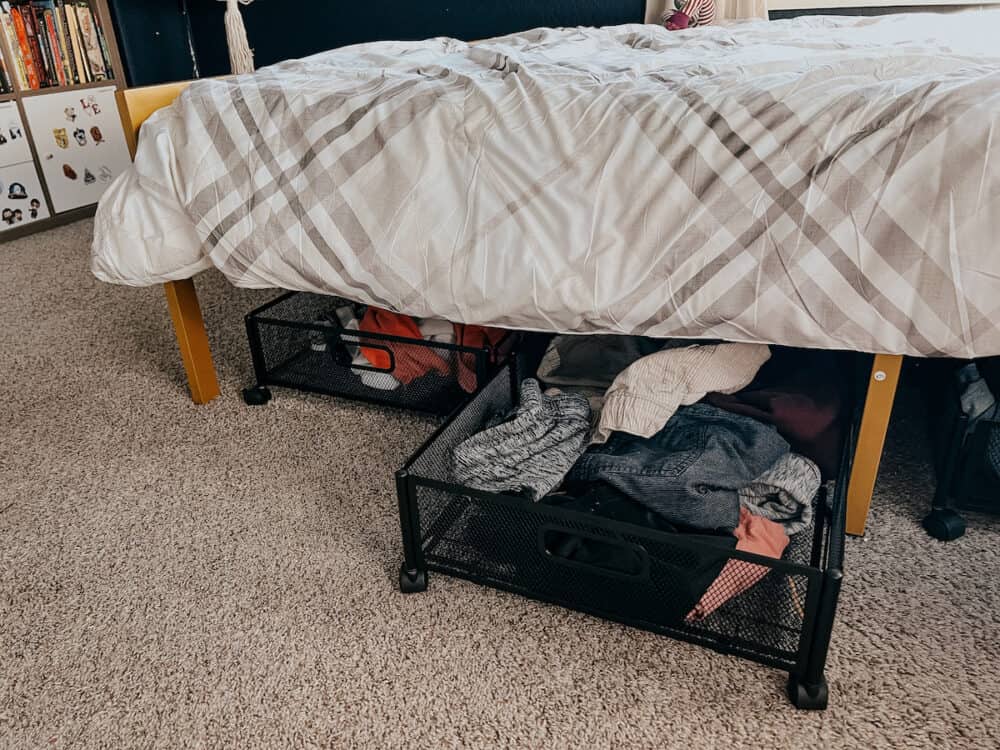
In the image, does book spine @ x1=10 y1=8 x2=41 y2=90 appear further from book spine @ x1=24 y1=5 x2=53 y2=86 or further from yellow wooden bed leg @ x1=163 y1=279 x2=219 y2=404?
yellow wooden bed leg @ x1=163 y1=279 x2=219 y2=404

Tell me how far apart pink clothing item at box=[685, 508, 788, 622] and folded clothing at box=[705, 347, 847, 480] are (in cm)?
18

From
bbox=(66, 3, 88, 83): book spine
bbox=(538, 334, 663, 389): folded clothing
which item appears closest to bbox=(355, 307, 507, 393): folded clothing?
bbox=(538, 334, 663, 389): folded clothing

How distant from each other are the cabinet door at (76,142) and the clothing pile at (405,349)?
6.00 feet

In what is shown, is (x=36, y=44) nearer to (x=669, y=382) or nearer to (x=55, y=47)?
(x=55, y=47)

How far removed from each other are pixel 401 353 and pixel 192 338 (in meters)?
0.40

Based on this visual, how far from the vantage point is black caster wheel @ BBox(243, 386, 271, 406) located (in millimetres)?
1438

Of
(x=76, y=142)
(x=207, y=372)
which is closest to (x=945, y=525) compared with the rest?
(x=207, y=372)

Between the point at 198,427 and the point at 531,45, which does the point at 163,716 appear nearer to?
the point at 198,427

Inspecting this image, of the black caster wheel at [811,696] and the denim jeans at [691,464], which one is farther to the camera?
the denim jeans at [691,464]

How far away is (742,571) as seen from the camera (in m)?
0.84

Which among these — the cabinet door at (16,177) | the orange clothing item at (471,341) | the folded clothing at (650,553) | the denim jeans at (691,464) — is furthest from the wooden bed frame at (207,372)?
the cabinet door at (16,177)

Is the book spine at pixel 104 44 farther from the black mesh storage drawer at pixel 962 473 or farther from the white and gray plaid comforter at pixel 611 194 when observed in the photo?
the black mesh storage drawer at pixel 962 473

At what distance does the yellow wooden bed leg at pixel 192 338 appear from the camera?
1372mm

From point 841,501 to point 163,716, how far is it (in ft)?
2.61
